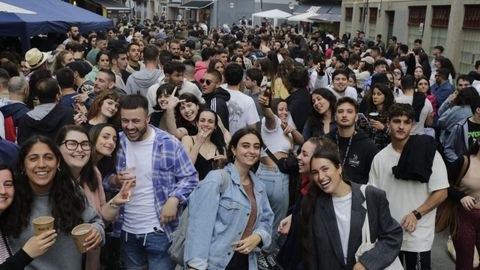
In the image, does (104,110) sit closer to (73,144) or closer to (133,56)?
(73,144)

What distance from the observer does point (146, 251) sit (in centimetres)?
369

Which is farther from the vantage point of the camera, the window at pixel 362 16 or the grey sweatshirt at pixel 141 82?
the window at pixel 362 16

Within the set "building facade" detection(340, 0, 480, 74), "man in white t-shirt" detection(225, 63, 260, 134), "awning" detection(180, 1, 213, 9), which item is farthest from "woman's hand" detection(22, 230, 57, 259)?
"awning" detection(180, 1, 213, 9)

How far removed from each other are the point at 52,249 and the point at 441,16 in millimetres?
18747

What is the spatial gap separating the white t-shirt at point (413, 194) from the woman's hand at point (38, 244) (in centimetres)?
262

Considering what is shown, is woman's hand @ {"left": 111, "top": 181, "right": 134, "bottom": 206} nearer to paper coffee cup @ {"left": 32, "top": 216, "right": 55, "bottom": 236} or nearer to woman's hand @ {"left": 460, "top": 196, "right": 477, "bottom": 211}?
paper coffee cup @ {"left": 32, "top": 216, "right": 55, "bottom": 236}

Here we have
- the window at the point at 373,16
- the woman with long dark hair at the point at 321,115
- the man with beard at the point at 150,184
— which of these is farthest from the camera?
the window at the point at 373,16

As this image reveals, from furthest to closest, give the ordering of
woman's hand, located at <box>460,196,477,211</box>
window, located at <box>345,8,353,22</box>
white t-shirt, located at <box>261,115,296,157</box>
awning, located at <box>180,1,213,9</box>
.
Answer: awning, located at <box>180,1,213,9</box> < window, located at <box>345,8,353,22</box> < white t-shirt, located at <box>261,115,296,157</box> < woman's hand, located at <box>460,196,477,211</box>

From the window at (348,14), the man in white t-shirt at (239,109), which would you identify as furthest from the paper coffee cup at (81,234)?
the window at (348,14)

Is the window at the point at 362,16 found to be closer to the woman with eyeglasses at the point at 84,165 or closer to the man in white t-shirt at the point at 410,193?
the man in white t-shirt at the point at 410,193

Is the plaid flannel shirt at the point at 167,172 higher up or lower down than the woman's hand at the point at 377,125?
lower down

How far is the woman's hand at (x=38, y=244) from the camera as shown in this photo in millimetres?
2457

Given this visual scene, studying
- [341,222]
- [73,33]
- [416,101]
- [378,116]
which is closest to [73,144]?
[341,222]

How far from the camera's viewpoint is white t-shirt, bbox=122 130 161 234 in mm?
3568
